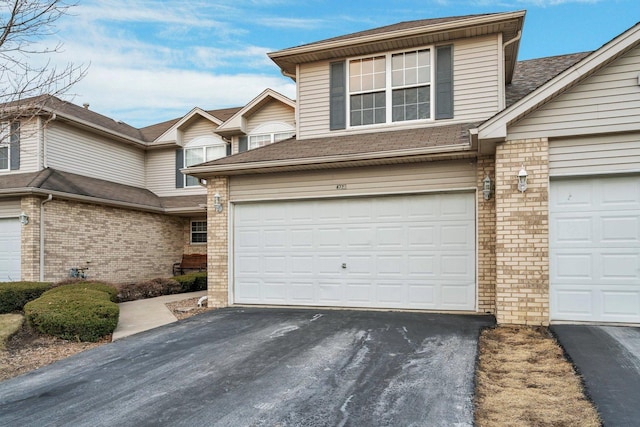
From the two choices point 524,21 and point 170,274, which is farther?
point 170,274

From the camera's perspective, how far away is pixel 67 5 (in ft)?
21.3

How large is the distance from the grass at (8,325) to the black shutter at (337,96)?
778cm

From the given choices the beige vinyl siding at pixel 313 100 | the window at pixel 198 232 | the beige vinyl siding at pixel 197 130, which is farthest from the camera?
the window at pixel 198 232

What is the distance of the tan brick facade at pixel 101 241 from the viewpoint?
12359 millimetres

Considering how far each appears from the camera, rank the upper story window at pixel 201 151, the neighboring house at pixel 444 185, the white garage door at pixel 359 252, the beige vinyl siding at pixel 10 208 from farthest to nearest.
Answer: the upper story window at pixel 201 151
the beige vinyl siding at pixel 10 208
the white garage door at pixel 359 252
the neighboring house at pixel 444 185

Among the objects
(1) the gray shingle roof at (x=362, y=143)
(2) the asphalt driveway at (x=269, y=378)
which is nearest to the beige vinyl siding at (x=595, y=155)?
(1) the gray shingle roof at (x=362, y=143)

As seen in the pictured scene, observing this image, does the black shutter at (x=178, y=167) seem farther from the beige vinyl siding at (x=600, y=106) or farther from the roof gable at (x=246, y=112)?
the beige vinyl siding at (x=600, y=106)

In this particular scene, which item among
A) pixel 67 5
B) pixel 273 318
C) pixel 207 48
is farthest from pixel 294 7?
pixel 273 318

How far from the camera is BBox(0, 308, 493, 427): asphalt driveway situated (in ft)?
13.6

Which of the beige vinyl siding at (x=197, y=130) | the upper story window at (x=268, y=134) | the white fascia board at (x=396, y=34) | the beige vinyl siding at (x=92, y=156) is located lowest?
the beige vinyl siding at (x=92, y=156)

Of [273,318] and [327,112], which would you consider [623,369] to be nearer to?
[273,318]

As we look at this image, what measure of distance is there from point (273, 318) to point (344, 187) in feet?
10.0

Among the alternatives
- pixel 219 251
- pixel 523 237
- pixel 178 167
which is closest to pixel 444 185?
pixel 523 237

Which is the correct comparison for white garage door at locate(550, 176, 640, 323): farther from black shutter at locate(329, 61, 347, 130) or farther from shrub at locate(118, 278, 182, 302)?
shrub at locate(118, 278, 182, 302)
